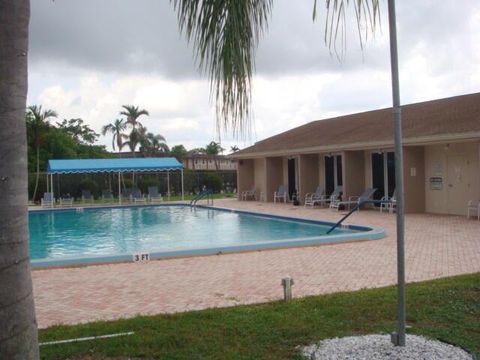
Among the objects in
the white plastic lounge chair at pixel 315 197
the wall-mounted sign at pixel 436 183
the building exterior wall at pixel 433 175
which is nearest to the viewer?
the building exterior wall at pixel 433 175

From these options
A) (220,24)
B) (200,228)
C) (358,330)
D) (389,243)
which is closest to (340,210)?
(200,228)

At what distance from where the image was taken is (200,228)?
A: 19.2 meters

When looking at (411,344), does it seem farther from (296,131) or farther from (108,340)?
(296,131)

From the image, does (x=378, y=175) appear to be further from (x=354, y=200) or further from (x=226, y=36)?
(x=226, y=36)

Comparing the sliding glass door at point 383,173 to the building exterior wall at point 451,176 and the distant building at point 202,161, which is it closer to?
the building exterior wall at point 451,176

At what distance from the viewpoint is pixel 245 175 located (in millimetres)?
31078

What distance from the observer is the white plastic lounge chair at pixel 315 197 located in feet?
79.8

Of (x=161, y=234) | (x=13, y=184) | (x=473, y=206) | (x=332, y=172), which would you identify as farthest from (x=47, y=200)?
(x=13, y=184)

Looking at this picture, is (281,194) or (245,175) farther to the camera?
(245,175)

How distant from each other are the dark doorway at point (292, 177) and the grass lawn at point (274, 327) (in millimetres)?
20808

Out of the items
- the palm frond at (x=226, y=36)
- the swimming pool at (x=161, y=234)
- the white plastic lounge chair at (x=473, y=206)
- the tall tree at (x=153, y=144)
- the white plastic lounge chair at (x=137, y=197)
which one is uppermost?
the tall tree at (x=153, y=144)

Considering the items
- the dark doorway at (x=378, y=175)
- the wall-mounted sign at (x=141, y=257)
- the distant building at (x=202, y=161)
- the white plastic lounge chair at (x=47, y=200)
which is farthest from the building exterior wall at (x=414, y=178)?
the distant building at (x=202, y=161)

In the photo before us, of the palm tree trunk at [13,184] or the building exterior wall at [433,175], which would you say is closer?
the palm tree trunk at [13,184]

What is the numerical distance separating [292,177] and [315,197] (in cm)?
339
